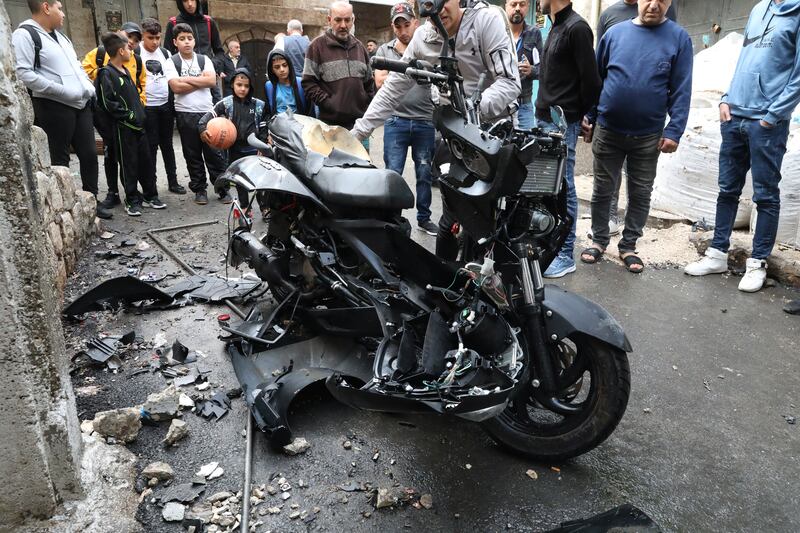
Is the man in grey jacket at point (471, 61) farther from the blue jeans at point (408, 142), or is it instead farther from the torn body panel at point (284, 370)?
the blue jeans at point (408, 142)

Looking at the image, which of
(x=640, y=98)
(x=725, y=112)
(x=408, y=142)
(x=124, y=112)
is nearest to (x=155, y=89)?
(x=124, y=112)

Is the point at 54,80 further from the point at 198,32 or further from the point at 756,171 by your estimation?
the point at 756,171

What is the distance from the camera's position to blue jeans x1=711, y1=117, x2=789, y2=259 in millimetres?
4191

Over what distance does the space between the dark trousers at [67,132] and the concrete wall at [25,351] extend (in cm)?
397

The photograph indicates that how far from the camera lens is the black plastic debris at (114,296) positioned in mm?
3807

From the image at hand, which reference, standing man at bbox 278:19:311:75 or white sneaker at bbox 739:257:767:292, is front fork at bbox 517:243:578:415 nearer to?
white sneaker at bbox 739:257:767:292

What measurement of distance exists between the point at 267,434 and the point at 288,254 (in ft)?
3.89

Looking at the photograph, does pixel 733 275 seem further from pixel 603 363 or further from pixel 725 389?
pixel 603 363

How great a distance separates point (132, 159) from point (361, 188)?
4.33m

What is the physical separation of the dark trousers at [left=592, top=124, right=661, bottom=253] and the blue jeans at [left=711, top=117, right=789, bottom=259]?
539 millimetres

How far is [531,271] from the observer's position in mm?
2342

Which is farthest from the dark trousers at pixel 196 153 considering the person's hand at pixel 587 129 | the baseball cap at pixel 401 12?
the person's hand at pixel 587 129

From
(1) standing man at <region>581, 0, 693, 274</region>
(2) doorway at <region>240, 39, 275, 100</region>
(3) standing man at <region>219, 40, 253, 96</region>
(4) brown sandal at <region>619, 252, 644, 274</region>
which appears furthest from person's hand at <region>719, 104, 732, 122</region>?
(2) doorway at <region>240, 39, 275, 100</region>

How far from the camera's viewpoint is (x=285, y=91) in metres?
6.16
